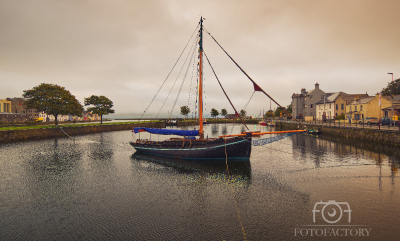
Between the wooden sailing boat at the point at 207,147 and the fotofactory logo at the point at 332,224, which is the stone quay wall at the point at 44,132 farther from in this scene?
the fotofactory logo at the point at 332,224

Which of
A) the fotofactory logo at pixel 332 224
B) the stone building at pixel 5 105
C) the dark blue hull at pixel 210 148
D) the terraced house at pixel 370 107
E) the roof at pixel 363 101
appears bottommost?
the fotofactory logo at pixel 332 224

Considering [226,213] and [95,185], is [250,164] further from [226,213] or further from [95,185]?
[95,185]

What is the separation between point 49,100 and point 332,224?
217 feet

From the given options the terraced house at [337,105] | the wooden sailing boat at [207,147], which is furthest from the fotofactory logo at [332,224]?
the terraced house at [337,105]

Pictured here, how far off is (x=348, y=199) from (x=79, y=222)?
16623 millimetres

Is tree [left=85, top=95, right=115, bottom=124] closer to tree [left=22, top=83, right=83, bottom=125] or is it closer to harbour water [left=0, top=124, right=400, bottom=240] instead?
tree [left=22, top=83, right=83, bottom=125]

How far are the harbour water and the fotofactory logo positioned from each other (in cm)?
5

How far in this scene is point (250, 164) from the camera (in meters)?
22.0

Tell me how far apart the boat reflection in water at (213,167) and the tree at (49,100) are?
4203cm

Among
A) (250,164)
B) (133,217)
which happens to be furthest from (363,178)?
(133,217)

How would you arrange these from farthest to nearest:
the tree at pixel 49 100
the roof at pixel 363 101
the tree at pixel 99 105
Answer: the tree at pixel 99 105
the roof at pixel 363 101
the tree at pixel 49 100

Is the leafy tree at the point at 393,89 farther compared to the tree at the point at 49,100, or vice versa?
the leafy tree at the point at 393,89

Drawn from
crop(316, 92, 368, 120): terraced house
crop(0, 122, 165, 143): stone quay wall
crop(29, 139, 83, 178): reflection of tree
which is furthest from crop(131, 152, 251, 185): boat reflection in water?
crop(316, 92, 368, 120): terraced house

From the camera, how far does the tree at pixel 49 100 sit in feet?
164
